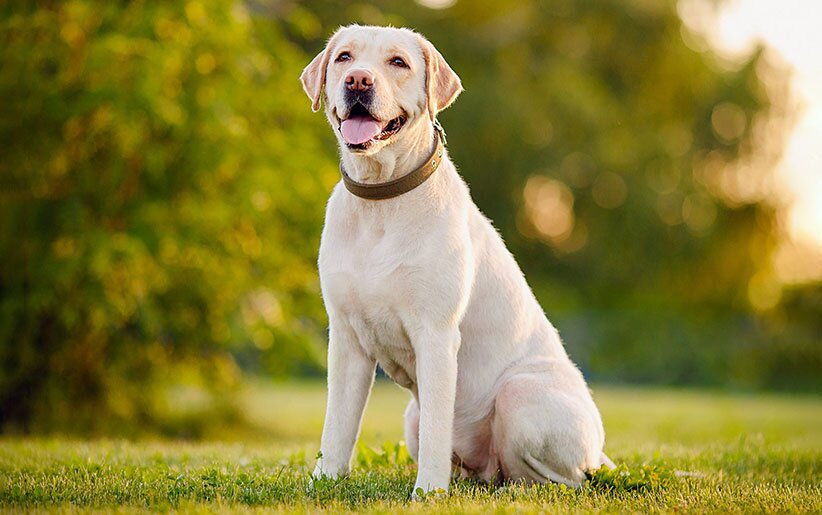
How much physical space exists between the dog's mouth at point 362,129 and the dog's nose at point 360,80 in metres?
0.08

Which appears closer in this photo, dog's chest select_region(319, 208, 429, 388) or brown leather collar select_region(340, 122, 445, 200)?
dog's chest select_region(319, 208, 429, 388)

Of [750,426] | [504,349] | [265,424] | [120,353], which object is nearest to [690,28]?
[750,426]

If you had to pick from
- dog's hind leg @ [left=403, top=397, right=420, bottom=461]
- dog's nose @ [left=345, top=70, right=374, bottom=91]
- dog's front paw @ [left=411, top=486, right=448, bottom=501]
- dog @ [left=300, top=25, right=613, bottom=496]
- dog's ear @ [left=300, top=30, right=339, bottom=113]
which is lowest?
dog's front paw @ [left=411, top=486, right=448, bottom=501]

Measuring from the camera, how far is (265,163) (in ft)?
30.0

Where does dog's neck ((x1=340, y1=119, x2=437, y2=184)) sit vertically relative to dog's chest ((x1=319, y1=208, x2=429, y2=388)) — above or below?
above

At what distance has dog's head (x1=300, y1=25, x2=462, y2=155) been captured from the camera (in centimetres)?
397

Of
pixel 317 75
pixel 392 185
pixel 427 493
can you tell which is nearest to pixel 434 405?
pixel 427 493

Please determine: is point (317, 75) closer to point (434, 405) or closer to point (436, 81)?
point (436, 81)

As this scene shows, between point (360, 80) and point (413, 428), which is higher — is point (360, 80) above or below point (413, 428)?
above

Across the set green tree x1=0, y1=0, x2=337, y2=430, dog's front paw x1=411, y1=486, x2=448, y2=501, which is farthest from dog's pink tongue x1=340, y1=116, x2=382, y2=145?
green tree x1=0, y1=0, x2=337, y2=430

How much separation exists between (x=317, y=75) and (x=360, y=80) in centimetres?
45

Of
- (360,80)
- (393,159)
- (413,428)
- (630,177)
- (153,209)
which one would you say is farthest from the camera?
(630,177)

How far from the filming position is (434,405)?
13.3ft

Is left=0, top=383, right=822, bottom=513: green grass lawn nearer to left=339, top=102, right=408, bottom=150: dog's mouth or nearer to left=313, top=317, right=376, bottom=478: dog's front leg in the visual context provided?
left=313, top=317, right=376, bottom=478: dog's front leg
